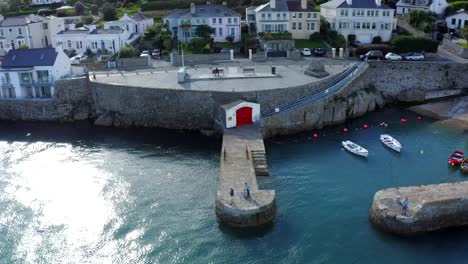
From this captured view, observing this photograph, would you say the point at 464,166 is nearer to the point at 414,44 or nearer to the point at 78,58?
the point at 414,44

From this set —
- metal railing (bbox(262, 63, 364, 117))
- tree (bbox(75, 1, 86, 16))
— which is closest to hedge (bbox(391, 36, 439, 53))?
metal railing (bbox(262, 63, 364, 117))

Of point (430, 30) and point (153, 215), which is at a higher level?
point (430, 30)

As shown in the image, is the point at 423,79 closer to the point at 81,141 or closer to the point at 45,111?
the point at 81,141

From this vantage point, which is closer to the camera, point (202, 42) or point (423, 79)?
point (423, 79)

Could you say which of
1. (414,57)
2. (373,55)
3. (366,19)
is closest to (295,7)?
(366,19)

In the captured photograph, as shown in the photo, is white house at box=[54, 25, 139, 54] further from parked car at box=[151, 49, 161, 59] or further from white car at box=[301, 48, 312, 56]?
white car at box=[301, 48, 312, 56]

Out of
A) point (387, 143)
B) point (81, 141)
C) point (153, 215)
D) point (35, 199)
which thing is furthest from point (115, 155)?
point (387, 143)

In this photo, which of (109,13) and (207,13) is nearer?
(207,13)
